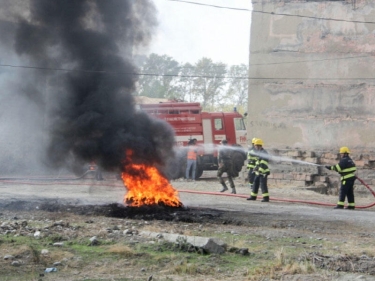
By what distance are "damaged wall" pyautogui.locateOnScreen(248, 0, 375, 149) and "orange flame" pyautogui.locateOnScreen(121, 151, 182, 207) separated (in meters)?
8.67

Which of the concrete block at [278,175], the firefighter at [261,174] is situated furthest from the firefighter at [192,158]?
the firefighter at [261,174]

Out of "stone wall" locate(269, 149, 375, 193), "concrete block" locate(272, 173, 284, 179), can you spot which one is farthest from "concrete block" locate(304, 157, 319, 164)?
"concrete block" locate(272, 173, 284, 179)

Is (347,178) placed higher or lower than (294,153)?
lower

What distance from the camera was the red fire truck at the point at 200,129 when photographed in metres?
25.3

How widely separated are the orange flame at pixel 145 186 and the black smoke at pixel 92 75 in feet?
0.69

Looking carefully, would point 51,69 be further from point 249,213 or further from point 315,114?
point 315,114

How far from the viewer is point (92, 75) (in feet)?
45.1

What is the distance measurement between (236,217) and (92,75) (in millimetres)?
4747

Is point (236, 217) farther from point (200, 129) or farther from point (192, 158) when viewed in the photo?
point (200, 129)

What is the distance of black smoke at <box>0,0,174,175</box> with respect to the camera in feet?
42.4

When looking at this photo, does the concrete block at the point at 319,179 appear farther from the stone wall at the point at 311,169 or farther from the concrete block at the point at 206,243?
the concrete block at the point at 206,243

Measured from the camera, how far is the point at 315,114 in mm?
20094

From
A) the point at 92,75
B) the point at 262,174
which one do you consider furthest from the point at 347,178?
the point at 92,75

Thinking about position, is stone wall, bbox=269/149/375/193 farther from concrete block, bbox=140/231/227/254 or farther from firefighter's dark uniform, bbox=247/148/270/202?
concrete block, bbox=140/231/227/254
